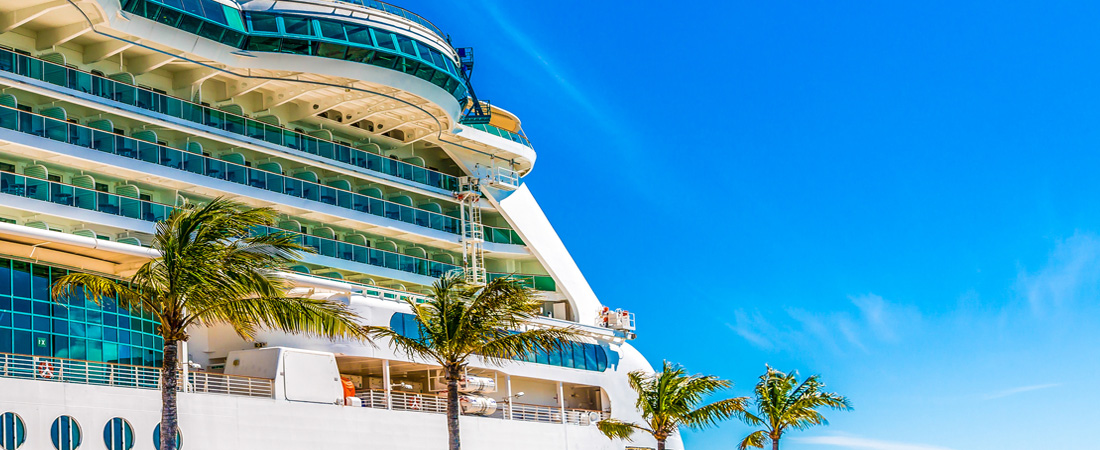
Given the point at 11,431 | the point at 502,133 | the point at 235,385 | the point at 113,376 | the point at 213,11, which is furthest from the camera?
the point at 502,133

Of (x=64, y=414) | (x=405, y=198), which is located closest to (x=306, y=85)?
(x=405, y=198)

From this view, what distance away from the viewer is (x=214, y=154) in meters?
37.2

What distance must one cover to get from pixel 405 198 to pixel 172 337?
788 inches

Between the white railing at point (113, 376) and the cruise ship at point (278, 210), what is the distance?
3.5 inches

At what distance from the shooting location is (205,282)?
22594 mm

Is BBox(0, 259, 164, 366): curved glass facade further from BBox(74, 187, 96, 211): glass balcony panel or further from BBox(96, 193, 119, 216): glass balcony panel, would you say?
BBox(96, 193, 119, 216): glass balcony panel

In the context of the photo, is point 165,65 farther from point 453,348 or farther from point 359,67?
point 453,348

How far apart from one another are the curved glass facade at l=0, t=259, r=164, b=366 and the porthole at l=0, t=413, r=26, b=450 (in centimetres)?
316

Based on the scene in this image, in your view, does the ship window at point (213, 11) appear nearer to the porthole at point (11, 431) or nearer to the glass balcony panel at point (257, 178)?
the glass balcony panel at point (257, 178)

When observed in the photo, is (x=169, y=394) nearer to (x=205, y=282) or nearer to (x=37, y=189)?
(x=205, y=282)

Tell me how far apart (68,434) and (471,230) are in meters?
19.5

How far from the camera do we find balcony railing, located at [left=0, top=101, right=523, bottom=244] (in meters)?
31.7

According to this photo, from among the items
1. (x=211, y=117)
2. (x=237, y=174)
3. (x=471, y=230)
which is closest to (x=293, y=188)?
(x=237, y=174)

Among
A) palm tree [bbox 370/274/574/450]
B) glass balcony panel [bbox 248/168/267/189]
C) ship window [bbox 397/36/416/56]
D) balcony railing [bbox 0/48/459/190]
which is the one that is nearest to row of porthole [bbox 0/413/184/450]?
palm tree [bbox 370/274/574/450]
